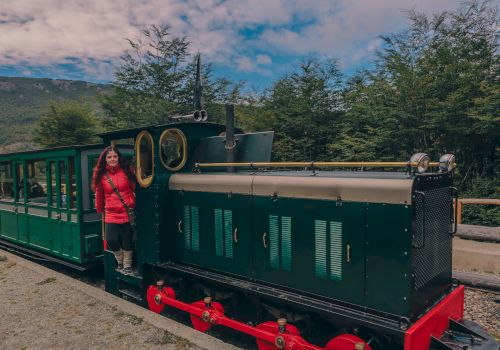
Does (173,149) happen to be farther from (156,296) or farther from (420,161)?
(420,161)

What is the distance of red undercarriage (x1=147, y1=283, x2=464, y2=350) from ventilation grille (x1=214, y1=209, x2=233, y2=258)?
0.63 metres

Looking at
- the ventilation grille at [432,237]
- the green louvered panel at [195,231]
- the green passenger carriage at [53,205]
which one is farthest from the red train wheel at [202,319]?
the green passenger carriage at [53,205]

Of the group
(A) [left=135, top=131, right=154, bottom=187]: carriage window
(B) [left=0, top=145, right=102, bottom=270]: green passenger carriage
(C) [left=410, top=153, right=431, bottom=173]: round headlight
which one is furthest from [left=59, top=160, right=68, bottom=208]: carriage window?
(C) [left=410, top=153, right=431, bottom=173]: round headlight

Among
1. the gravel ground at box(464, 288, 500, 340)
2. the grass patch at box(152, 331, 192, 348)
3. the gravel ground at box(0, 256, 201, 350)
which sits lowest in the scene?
the gravel ground at box(464, 288, 500, 340)

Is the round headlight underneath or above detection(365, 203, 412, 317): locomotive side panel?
above

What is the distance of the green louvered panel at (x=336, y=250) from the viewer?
3.68m

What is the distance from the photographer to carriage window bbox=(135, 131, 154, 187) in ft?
17.3

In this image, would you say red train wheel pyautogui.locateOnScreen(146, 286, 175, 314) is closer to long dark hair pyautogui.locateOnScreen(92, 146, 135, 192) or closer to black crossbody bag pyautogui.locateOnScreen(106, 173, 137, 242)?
black crossbody bag pyautogui.locateOnScreen(106, 173, 137, 242)

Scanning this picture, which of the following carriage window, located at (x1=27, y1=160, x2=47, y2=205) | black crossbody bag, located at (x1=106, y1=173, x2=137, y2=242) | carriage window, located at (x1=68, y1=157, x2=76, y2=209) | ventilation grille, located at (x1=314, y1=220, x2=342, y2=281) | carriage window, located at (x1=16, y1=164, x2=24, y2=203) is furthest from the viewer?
carriage window, located at (x1=16, y1=164, x2=24, y2=203)

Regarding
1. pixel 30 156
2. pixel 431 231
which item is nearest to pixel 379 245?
pixel 431 231

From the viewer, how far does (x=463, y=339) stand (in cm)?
355

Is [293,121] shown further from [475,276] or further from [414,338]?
[414,338]

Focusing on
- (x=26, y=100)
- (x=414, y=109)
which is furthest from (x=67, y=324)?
(x=26, y=100)

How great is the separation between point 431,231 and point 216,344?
2.61 m
